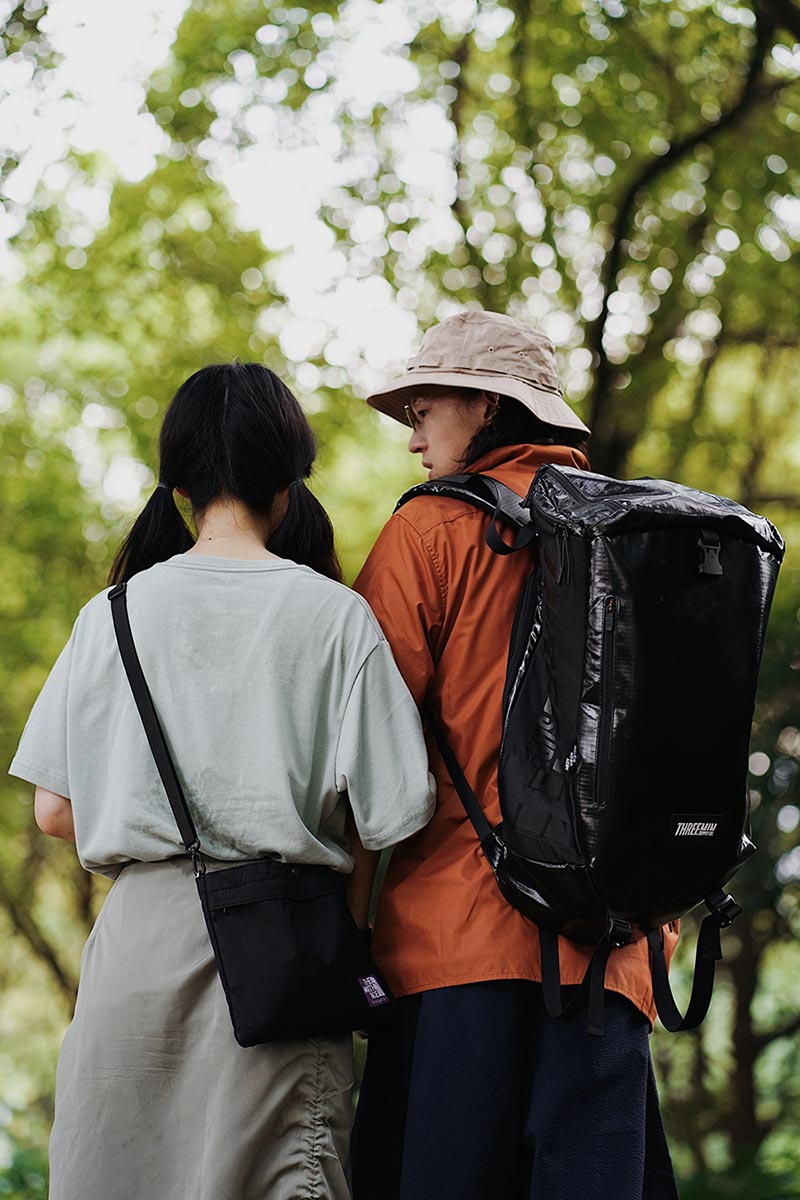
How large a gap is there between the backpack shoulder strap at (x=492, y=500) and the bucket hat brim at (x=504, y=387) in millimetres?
175

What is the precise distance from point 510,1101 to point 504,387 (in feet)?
4.30

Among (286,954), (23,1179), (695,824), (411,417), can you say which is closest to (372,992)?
(286,954)

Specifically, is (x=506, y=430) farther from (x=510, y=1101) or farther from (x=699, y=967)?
(x=510, y=1101)

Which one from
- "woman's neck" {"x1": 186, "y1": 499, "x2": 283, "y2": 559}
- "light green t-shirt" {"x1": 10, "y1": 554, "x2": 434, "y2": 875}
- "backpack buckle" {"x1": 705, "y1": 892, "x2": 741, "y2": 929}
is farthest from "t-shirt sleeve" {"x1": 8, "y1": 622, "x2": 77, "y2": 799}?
"backpack buckle" {"x1": 705, "y1": 892, "x2": 741, "y2": 929}

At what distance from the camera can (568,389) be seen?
8430mm

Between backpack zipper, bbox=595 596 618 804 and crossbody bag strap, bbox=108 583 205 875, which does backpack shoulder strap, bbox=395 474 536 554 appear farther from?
crossbody bag strap, bbox=108 583 205 875

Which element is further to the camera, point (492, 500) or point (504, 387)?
point (504, 387)

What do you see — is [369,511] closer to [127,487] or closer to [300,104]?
[127,487]

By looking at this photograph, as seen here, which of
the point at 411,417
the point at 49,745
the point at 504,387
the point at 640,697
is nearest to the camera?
the point at 640,697

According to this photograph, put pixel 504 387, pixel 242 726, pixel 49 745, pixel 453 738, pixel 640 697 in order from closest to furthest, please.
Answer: pixel 640 697 < pixel 242 726 < pixel 49 745 < pixel 453 738 < pixel 504 387

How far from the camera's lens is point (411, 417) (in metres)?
2.84

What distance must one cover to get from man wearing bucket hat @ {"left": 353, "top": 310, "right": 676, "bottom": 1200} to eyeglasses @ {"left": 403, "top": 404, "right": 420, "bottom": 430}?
21 cm

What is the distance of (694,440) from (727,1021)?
3908 mm

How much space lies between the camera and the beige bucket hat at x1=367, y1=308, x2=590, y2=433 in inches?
103
